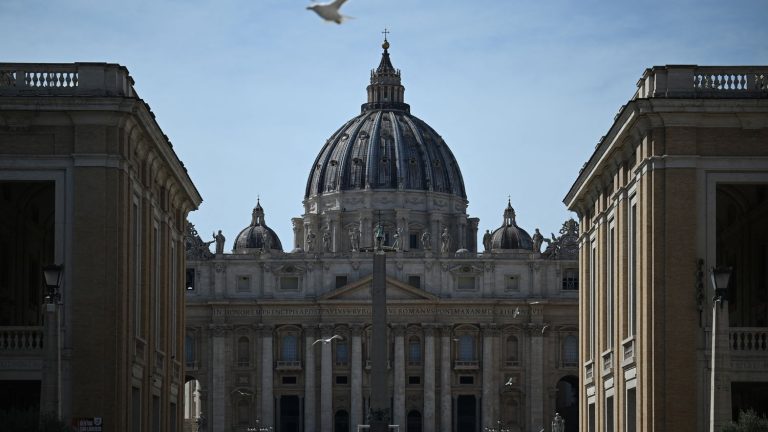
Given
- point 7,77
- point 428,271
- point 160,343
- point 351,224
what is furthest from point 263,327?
point 7,77

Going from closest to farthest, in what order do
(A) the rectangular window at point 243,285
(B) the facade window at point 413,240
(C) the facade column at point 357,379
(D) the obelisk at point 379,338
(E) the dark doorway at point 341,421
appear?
(D) the obelisk at point 379,338
(C) the facade column at point 357,379
(A) the rectangular window at point 243,285
(E) the dark doorway at point 341,421
(B) the facade window at point 413,240

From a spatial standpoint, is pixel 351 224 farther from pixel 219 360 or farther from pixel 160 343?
pixel 160 343

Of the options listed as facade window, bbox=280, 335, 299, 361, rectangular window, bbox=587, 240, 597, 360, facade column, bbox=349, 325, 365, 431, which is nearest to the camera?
rectangular window, bbox=587, 240, 597, 360

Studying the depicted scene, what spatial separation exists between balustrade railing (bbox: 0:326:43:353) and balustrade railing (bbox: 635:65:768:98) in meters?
17.2

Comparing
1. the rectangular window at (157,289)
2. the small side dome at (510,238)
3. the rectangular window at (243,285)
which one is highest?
the small side dome at (510,238)

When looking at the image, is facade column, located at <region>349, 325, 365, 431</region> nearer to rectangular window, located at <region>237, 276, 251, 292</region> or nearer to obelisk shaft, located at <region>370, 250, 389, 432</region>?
rectangular window, located at <region>237, 276, 251, 292</region>

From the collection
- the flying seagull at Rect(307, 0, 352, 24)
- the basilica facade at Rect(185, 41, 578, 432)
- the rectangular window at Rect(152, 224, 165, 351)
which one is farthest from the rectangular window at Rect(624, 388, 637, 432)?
the basilica facade at Rect(185, 41, 578, 432)

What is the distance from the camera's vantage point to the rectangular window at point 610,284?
197ft

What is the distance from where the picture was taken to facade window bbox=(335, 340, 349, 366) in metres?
160

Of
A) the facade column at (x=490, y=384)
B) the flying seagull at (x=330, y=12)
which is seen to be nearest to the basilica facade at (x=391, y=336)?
the facade column at (x=490, y=384)

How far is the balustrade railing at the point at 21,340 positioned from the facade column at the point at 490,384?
108 metres

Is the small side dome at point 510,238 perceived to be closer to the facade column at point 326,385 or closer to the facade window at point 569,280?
the facade window at point 569,280

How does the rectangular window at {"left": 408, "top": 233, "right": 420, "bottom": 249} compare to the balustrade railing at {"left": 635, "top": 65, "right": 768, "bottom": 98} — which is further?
the rectangular window at {"left": 408, "top": 233, "right": 420, "bottom": 249}

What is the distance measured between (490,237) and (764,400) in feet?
370
